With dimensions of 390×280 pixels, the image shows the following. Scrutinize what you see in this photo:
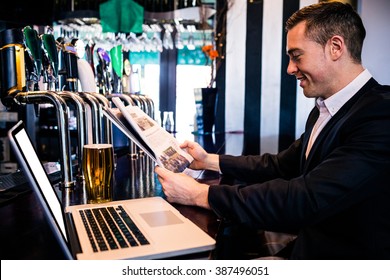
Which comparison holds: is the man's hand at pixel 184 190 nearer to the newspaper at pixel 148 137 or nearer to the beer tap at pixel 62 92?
the newspaper at pixel 148 137

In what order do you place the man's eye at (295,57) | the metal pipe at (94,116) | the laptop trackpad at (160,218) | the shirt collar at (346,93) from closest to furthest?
the laptop trackpad at (160,218) → the shirt collar at (346,93) → the man's eye at (295,57) → the metal pipe at (94,116)

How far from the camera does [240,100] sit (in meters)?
3.68

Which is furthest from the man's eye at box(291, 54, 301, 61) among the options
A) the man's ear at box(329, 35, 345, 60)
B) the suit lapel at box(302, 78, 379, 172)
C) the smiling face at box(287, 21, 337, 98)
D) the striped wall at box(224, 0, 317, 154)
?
the striped wall at box(224, 0, 317, 154)

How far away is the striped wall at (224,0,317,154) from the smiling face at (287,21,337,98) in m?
2.13

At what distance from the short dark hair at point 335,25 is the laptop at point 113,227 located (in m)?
0.74

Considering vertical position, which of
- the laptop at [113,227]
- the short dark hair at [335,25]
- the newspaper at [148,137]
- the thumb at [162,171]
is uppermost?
the short dark hair at [335,25]

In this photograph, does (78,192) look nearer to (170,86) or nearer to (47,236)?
(47,236)

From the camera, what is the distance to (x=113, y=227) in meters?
0.91

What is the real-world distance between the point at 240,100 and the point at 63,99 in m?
2.49

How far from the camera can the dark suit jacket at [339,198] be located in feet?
3.44

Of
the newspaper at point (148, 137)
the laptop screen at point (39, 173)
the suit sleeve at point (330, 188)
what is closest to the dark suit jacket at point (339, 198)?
the suit sleeve at point (330, 188)

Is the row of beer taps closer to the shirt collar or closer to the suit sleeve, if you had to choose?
the suit sleeve

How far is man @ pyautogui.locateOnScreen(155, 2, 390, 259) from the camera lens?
1.05m

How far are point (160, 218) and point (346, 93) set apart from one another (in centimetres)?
72
